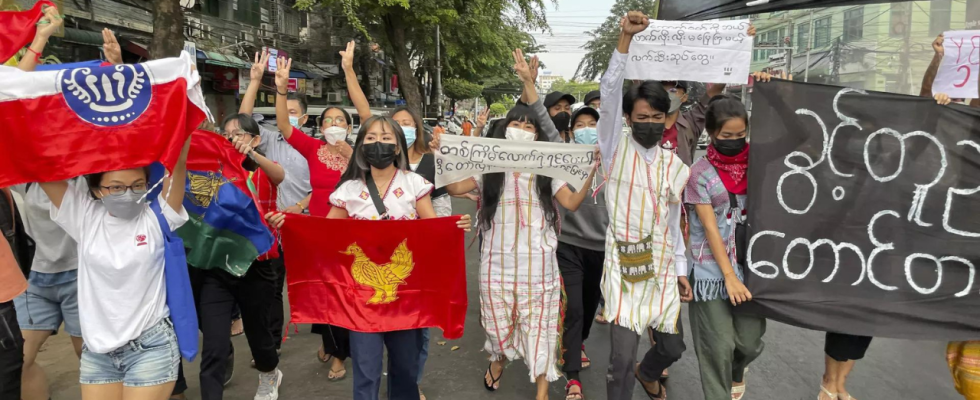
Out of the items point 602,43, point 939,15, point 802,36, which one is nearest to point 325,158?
point 939,15

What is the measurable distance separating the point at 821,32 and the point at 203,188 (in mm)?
13335

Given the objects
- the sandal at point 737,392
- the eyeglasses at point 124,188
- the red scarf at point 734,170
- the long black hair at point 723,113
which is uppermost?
the long black hair at point 723,113

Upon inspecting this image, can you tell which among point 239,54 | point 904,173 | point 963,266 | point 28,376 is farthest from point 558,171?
point 239,54

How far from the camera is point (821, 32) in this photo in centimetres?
1252

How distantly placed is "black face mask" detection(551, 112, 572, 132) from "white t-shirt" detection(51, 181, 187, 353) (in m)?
2.79

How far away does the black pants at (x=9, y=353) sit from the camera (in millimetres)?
2404

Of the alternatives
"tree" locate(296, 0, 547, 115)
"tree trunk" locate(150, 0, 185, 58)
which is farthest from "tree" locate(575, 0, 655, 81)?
"tree trunk" locate(150, 0, 185, 58)

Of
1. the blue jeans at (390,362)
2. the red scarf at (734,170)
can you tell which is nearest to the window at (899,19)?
the red scarf at (734,170)

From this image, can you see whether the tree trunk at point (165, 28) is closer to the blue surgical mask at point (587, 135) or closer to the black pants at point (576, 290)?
the blue surgical mask at point (587, 135)

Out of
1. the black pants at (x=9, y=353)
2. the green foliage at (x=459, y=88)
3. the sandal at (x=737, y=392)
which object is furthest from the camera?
the green foliage at (x=459, y=88)

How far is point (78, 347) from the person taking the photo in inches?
127

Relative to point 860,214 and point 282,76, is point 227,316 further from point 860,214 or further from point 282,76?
point 860,214

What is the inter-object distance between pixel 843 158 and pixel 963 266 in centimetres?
79

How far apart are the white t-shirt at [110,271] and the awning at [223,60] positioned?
15.3 metres
